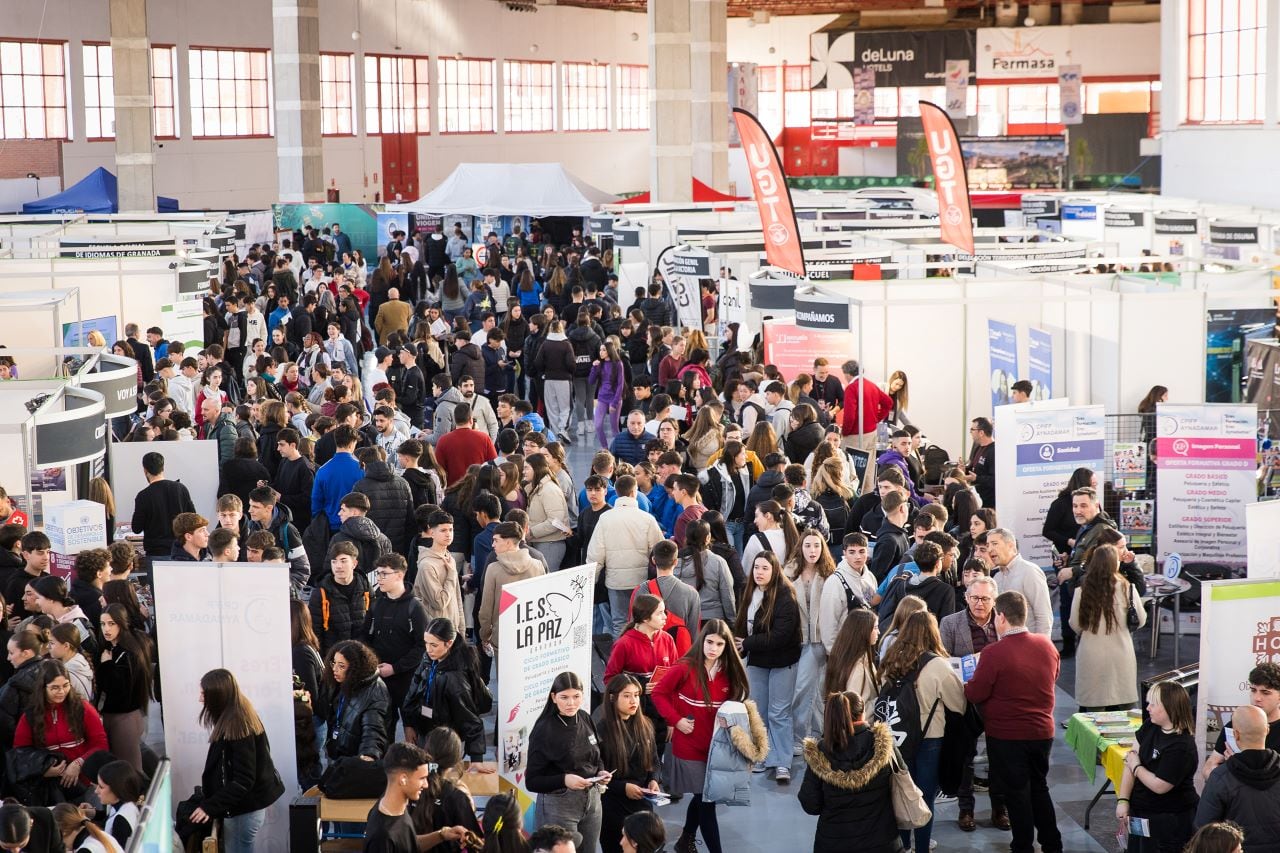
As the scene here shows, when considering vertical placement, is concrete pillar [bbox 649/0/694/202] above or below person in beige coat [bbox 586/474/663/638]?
above

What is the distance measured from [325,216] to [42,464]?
21.9 metres

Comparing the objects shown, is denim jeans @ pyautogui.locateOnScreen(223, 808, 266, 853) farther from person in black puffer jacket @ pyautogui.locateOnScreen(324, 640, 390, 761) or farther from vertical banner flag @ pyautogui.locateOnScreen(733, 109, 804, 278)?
vertical banner flag @ pyautogui.locateOnScreen(733, 109, 804, 278)

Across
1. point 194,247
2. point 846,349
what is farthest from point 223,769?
point 194,247

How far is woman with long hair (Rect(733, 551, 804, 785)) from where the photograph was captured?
757 cm

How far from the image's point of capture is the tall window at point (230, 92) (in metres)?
38.0

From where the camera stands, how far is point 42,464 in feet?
30.1

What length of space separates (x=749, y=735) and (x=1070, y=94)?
4671 cm

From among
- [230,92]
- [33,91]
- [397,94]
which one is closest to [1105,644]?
[33,91]

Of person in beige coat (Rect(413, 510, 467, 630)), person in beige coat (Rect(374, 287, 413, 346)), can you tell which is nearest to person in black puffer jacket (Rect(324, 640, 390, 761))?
person in beige coat (Rect(413, 510, 467, 630))

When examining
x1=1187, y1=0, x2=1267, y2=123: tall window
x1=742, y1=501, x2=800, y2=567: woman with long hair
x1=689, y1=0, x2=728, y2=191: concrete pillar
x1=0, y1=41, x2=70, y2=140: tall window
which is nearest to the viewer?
x1=742, y1=501, x2=800, y2=567: woman with long hair

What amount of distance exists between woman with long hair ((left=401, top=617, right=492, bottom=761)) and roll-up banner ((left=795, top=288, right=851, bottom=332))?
21.9 ft

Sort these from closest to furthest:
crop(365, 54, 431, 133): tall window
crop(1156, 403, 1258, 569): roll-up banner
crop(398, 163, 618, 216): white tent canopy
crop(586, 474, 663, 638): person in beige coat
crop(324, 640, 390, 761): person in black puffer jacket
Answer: crop(324, 640, 390, 761): person in black puffer jacket < crop(586, 474, 663, 638): person in beige coat < crop(1156, 403, 1258, 569): roll-up banner < crop(398, 163, 618, 216): white tent canopy < crop(365, 54, 431, 133): tall window

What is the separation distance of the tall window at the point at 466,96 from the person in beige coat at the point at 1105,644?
3903 cm

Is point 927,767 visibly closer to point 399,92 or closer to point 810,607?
point 810,607
